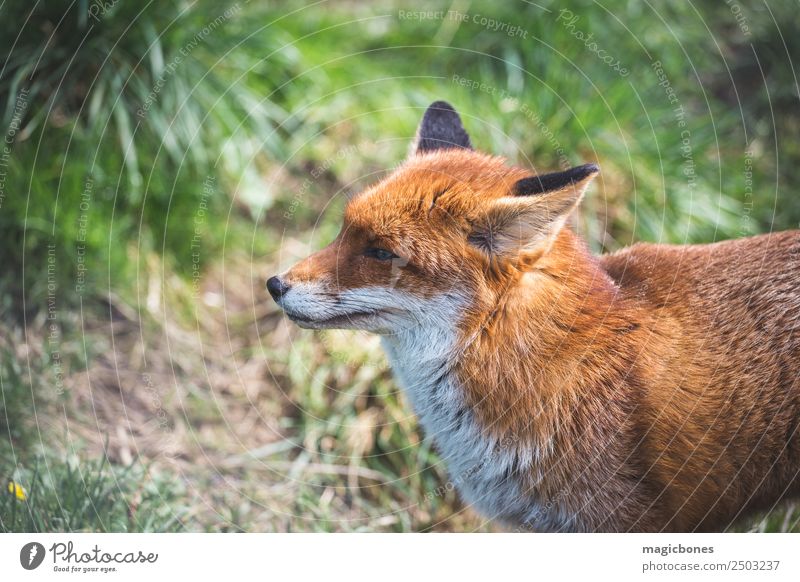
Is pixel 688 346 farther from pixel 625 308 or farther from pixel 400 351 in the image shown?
pixel 400 351

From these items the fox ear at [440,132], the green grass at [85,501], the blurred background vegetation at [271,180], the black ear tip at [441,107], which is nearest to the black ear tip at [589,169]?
the fox ear at [440,132]

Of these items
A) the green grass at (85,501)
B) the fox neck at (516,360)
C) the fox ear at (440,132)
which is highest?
the fox ear at (440,132)

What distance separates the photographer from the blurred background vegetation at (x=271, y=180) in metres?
5.32

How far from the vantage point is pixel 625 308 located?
383cm

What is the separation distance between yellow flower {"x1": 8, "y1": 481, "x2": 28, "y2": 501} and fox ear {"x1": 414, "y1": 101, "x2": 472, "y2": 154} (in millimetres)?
2665

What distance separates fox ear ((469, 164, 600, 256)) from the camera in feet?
11.0

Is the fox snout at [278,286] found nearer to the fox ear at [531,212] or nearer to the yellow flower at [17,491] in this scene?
the fox ear at [531,212]

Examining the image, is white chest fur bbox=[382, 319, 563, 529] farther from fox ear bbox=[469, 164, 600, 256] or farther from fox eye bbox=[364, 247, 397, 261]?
fox ear bbox=[469, 164, 600, 256]

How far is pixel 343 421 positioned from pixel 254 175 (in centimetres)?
224
